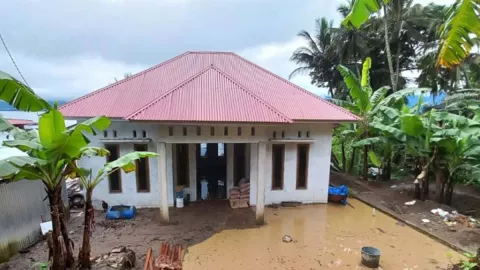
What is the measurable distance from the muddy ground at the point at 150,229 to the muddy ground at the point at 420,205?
5.20 m

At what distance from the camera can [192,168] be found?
411 inches

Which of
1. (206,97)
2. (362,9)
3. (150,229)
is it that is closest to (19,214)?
(150,229)

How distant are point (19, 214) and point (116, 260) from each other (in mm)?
3097

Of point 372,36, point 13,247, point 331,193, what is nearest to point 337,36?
point 372,36

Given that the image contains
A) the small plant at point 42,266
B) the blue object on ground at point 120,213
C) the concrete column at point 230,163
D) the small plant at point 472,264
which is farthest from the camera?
the concrete column at point 230,163

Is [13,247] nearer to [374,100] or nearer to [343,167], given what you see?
[374,100]

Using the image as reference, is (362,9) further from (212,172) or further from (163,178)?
(212,172)

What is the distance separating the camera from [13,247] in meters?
6.54

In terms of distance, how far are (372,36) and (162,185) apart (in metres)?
21.2

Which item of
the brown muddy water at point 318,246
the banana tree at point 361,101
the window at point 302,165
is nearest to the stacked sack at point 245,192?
the brown muddy water at point 318,246

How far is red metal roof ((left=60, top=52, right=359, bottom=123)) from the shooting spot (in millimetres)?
8188

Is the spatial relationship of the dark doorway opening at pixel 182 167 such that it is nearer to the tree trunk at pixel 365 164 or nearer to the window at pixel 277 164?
the window at pixel 277 164

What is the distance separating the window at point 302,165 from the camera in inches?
408

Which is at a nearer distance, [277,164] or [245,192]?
[245,192]
